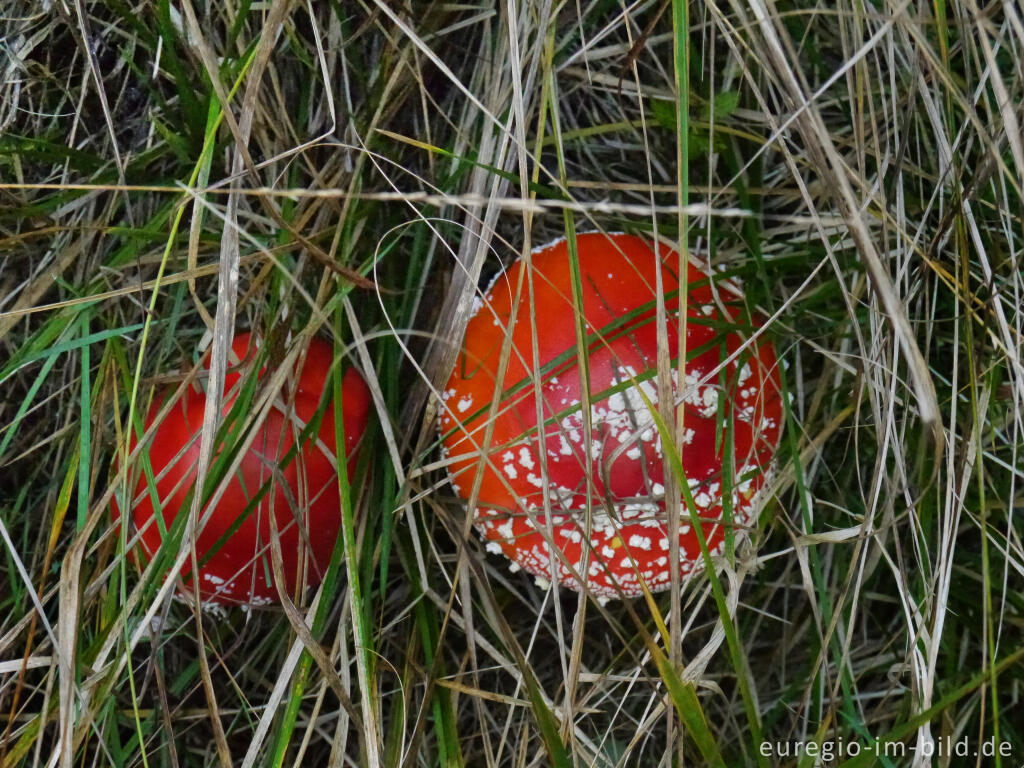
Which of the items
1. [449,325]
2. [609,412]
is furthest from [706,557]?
[449,325]

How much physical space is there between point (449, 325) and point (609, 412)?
1.04 ft

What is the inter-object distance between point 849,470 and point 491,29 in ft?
3.51

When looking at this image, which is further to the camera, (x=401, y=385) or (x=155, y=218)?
(x=401, y=385)

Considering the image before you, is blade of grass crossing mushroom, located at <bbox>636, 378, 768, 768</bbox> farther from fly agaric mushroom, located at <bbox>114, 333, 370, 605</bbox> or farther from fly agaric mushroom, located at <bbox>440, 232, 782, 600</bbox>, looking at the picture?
fly agaric mushroom, located at <bbox>114, 333, 370, 605</bbox>

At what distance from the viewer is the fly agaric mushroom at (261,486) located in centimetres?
→ 127

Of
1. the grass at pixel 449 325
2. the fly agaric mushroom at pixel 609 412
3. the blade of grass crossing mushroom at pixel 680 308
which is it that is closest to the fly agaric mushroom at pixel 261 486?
the grass at pixel 449 325

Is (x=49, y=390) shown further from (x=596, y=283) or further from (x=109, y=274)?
(x=596, y=283)

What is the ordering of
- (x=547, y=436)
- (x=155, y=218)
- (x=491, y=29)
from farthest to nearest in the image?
(x=491, y=29) → (x=155, y=218) → (x=547, y=436)

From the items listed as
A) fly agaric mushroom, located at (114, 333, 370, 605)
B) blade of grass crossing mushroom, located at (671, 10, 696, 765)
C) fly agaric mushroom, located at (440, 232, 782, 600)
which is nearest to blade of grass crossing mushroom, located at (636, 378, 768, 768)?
blade of grass crossing mushroom, located at (671, 10, 696, 765)

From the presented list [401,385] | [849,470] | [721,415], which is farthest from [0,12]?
[849,470]

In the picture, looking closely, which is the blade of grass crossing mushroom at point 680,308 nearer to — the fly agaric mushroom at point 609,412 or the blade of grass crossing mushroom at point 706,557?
the blade of grass crossing mushroom at point 706,557

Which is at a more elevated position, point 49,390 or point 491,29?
point 491,29

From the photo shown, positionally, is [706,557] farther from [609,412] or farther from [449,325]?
[449,325]

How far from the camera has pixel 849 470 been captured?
1.60 meters
